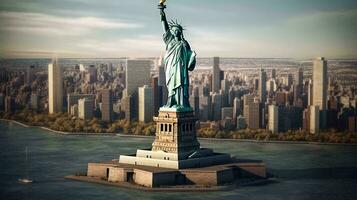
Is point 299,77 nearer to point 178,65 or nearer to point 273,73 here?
point 273,73

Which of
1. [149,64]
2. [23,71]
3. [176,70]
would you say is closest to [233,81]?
[149,64]

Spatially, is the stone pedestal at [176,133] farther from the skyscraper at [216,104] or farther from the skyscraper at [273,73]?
the skyscraper at [216,104]

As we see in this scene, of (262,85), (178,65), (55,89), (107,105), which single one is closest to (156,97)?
(107,105)

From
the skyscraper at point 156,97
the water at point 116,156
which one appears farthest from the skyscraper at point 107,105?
the skyscraper at point 156,97

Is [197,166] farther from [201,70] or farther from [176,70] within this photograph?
[201,70]

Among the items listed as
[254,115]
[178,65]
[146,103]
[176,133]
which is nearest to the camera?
[176,133]
